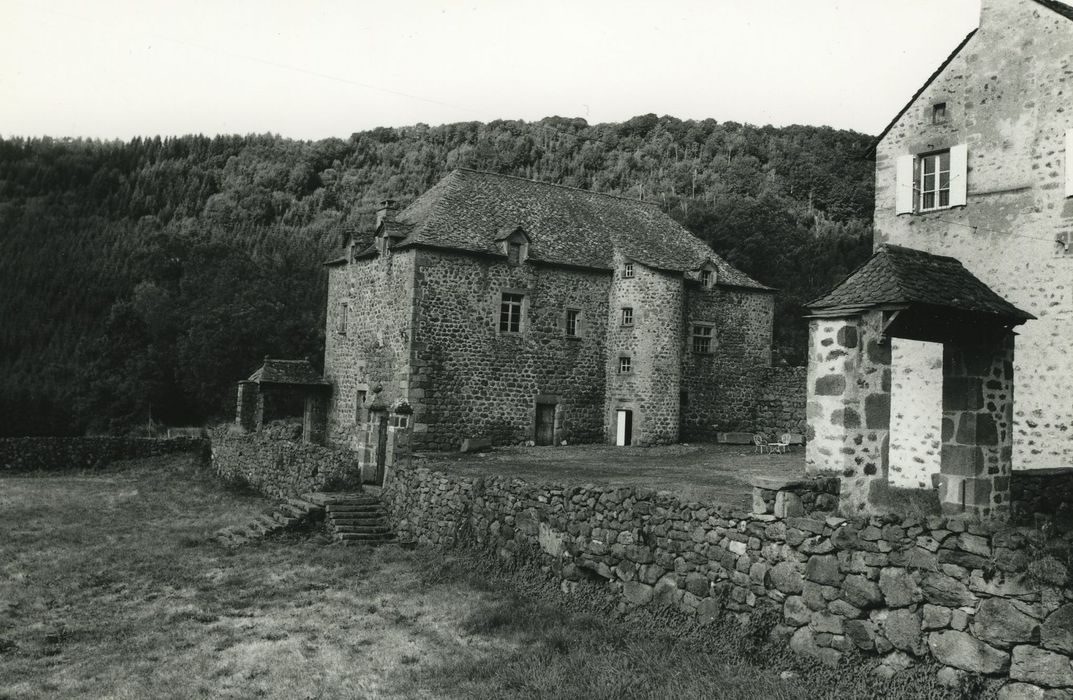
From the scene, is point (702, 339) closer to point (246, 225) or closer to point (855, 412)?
point (855, 412)

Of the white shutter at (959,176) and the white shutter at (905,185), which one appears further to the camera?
the white shutter at (905,185)

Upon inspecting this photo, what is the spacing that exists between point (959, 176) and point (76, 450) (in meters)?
33.0

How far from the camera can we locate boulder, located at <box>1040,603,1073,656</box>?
6473mm

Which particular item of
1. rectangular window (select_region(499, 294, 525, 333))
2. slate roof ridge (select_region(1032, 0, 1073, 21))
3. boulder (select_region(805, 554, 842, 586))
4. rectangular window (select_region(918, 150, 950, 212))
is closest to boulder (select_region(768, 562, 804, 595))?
boulder (select_region(805, 554, 842, 586))

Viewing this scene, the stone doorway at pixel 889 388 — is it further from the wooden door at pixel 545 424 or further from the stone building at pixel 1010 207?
the wooden door at pixel 545 424

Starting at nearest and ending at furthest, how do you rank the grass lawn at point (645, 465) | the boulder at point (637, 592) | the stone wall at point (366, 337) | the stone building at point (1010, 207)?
the boulder at point (637, 592) < the stone building at point (1010, 207) < the grass lawn at point (645, 465) < the stone wall at point (366, 337)

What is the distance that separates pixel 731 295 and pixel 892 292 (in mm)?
21885

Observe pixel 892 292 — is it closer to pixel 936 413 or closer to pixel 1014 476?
pixel 1014 476

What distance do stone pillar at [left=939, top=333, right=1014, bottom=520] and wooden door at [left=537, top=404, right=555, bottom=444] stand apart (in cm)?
1858

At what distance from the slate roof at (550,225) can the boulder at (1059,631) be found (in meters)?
20.8

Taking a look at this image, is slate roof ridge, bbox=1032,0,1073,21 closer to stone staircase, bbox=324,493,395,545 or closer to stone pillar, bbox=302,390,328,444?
stone staircase, bbox=324,493,395,545

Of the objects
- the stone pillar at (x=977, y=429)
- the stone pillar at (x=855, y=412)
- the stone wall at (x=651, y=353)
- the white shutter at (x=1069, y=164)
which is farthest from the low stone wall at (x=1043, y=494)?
the stone wall at (x=651, y=353)

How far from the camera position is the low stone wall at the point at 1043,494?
10.9m

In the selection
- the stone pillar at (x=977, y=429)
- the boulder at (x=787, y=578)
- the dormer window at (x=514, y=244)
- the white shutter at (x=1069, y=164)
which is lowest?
the boulder at (x=787, y=578)
